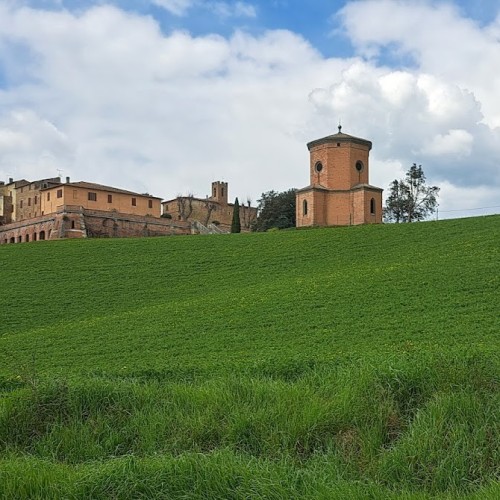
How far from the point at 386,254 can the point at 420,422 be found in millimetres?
24586

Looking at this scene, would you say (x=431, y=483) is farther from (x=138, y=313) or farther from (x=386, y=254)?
(x=386, y=254)

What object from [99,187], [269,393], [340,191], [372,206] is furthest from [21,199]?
[269,393]

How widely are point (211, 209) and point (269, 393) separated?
103 metres

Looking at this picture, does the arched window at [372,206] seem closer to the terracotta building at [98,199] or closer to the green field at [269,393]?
the terracotta building at [98,199]

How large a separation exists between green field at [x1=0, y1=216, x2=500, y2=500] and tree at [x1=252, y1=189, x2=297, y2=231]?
56805 millimetres

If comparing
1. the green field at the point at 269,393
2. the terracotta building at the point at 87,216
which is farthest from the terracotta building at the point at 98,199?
the green field at the point at 269,393

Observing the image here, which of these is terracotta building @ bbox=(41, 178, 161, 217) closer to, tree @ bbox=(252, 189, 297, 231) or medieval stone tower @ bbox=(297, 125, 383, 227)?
tree @ bbox=(252, 189, 297, 231)

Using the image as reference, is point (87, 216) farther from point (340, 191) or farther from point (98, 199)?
point (340, 191)

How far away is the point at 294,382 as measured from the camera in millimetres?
10156

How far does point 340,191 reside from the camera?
210 feet

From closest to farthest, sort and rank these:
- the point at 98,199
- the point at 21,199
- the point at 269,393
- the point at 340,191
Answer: the point at 269,393, the point at 340,191, the point at 98,199, the point at 21,199

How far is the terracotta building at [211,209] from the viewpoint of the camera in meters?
108

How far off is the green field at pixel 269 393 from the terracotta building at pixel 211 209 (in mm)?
84527

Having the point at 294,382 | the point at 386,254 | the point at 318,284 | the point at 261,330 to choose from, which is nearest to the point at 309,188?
the point at 386,254
